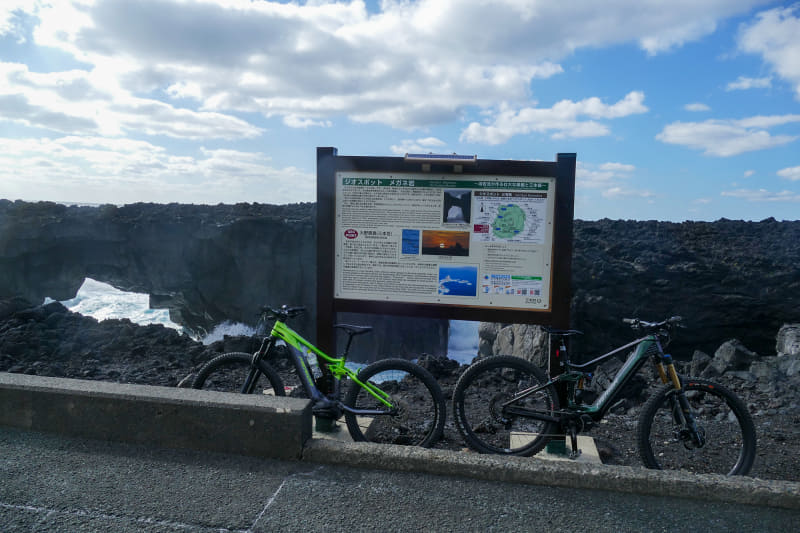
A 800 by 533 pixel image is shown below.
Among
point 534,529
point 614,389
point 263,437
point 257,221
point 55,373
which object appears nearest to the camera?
point 534,529

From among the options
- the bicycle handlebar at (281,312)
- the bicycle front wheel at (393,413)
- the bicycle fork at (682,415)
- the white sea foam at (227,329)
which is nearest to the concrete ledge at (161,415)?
the bicycle front wheel at (393,413)

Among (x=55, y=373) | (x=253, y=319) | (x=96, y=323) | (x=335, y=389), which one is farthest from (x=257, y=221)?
(x=335, y=389)

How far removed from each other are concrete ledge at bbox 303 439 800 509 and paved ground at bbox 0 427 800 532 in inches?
1.9

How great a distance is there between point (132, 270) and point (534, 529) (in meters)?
39.0

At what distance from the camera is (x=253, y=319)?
129 feet

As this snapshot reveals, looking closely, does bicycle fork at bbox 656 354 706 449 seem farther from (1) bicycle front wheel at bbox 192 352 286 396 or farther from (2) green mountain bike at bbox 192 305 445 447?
(1) bicycle front wheel at bbox 192 352 286 396

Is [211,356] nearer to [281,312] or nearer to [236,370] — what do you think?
[236,370]

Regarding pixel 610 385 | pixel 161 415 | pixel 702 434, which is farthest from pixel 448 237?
pixel 161 415

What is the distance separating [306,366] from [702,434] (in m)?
2.89

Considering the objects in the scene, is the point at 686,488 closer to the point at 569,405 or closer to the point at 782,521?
the point at 782,521

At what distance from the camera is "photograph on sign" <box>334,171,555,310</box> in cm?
438

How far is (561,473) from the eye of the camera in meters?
3.05

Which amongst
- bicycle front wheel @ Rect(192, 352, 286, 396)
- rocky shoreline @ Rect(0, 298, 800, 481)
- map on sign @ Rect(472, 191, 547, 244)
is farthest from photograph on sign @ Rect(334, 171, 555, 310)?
rocky shoreline @ Rect(0, 298, 800, 481)

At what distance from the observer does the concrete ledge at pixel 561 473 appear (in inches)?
114
